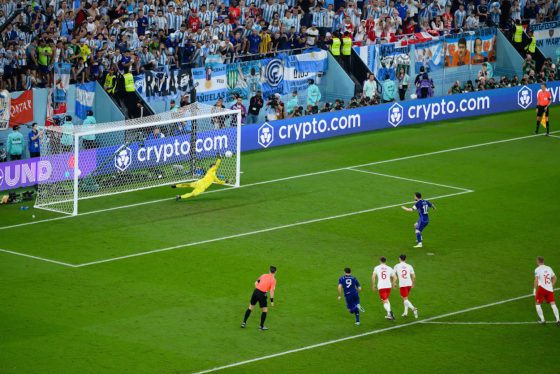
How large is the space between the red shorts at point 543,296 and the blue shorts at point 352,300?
4252 mm

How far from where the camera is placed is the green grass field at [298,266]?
89.1 ft

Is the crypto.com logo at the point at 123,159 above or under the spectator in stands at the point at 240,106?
under

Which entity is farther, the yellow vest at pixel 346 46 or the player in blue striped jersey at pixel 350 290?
the yellow vest at pixel 346 46

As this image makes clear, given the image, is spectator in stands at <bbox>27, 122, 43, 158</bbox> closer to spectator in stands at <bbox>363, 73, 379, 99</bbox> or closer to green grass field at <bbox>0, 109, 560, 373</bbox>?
green grass field at <bbox>0, 109, 560, 373</bbox>

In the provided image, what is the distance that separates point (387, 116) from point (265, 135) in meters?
6.36

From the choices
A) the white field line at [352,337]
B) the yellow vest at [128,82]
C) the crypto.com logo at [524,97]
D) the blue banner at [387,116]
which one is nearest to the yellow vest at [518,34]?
the blue banner at [387,116]

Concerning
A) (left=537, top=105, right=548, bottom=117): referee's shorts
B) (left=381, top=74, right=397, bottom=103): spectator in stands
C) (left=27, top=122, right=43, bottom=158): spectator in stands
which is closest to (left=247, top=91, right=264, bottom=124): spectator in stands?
(left=381, top=74, right=397, bottom=103): spectator in stands

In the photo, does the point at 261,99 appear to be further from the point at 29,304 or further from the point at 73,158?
the point at 29,304

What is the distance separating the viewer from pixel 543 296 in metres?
28.8

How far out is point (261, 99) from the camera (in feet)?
163

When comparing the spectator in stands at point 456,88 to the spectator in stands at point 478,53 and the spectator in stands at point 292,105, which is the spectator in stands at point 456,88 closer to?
the spectator in stands at point 478,53

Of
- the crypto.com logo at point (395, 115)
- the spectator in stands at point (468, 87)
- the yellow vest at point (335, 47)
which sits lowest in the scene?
the crypto.com logo at point (395, 115)

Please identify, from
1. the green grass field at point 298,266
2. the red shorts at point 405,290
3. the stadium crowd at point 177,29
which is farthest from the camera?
the stadium crowd at point 177,29

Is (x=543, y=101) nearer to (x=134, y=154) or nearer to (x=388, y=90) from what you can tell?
(x=388, y=90)
